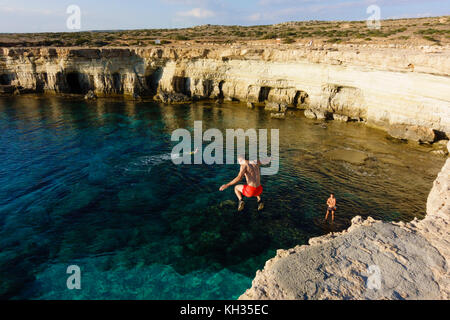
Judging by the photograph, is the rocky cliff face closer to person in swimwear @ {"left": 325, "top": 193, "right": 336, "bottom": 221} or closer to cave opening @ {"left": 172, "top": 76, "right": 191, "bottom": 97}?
cave opening @ {"left": 172, "top": 76, "right": 191, "bottom": 97}

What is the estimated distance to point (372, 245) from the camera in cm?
633

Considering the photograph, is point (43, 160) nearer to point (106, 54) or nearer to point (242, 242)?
point (242, 242)

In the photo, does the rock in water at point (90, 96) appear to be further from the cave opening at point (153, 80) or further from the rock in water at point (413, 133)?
the rock in water at point (413, 133)

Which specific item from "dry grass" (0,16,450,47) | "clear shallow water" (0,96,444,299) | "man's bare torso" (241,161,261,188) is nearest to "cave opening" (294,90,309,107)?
"clear shallow water" (0,96,444,299)

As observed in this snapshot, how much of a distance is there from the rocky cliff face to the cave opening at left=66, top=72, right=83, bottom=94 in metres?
0.12

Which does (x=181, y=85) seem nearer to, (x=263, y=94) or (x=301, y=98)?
(x=263, y=94)

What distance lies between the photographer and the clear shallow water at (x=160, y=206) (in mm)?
8039

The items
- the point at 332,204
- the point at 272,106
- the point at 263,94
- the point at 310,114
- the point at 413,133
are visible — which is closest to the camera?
the point at 332,204

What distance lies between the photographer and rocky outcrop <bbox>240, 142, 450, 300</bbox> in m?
5.10

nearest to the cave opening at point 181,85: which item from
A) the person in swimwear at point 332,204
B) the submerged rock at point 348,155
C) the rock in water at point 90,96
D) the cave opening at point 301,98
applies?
the rock in water at point 90,96

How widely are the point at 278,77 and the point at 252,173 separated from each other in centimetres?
2113

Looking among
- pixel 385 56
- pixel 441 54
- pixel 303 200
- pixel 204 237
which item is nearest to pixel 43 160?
pixel 204 237

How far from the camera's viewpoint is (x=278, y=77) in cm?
2845

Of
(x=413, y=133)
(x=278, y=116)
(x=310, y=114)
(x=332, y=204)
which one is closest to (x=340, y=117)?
(x=310, y=114)
